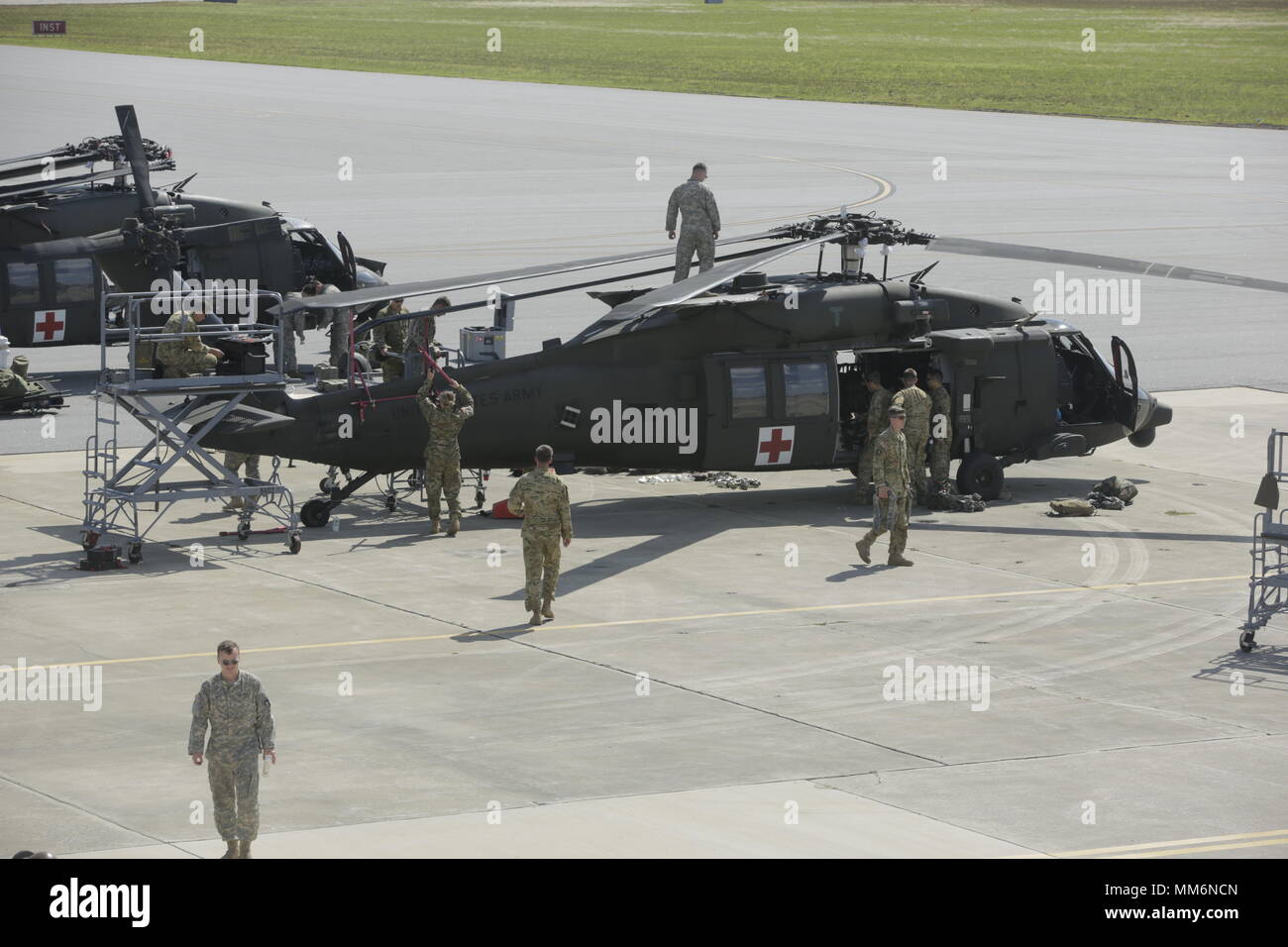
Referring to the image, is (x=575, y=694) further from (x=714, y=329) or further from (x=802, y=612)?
(x=714, y=329)

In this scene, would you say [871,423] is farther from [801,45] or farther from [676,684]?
[801,45]

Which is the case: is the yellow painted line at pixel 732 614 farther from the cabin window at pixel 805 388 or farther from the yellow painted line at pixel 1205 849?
the yellow painted line at pixel 1205 849

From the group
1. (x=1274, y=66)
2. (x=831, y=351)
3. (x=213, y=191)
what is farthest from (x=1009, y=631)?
(x=1274, y=66)

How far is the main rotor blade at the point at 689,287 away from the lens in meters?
18.4

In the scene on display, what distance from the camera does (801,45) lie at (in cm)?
11412

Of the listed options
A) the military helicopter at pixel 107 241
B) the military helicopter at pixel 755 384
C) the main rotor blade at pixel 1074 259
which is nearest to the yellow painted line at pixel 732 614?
the main rotor blade at pixel 1074 259

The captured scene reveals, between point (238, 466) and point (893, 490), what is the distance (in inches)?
324

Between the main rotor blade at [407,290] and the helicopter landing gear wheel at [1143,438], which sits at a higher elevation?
the main rotor blade at [407,290]

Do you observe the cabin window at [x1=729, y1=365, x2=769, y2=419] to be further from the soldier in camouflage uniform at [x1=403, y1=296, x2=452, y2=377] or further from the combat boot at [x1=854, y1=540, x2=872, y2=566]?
the soldier in camouflage uniform at [x1=403, y1=296, x2=452, y2=377]

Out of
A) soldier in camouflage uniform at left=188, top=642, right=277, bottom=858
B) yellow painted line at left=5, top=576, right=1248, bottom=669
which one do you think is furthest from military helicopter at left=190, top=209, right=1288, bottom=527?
soldier in camouflage uniform at left=188, top=642, right=277, bottom=858

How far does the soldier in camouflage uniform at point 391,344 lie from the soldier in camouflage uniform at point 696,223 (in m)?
4.00

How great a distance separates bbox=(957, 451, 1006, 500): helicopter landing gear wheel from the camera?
23.8 m

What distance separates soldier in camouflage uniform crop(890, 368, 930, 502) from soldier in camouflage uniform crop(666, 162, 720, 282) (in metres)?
4.99
